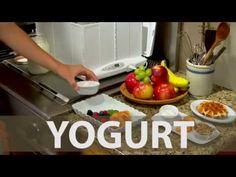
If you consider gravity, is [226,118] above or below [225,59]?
below

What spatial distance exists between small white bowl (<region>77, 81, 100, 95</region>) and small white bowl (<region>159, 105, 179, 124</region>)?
8.9 inches

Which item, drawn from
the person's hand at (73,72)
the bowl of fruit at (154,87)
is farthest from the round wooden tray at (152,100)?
the person's hand at (73,72)

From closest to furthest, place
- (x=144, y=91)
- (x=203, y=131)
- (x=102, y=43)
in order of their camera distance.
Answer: (x=203, y=131) < (x=144, y=91) < (x=102, y=43)

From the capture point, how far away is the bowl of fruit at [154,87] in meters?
1.19

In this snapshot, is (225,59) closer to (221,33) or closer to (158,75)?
(221,33)

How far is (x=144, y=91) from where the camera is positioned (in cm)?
119

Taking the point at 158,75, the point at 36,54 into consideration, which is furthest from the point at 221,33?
the point at 36,54

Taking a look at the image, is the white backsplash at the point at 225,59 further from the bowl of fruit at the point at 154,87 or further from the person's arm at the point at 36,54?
the person's arm at the point at 36,54

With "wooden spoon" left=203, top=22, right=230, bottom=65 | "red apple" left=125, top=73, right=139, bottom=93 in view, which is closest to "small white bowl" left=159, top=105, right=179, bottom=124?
"red apple" left=125, top=73, right=139, bottom=93

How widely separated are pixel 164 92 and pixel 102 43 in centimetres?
29

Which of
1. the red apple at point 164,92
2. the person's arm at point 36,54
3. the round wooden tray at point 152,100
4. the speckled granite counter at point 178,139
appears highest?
the person's arm at point 36,54

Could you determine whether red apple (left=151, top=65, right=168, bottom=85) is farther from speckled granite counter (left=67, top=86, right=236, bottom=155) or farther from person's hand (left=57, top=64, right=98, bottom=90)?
person's hand (left=57, top=64, right=98, bottom=90)

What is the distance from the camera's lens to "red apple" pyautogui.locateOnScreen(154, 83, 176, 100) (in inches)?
47.0

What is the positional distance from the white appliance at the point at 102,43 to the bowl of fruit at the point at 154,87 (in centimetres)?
13
